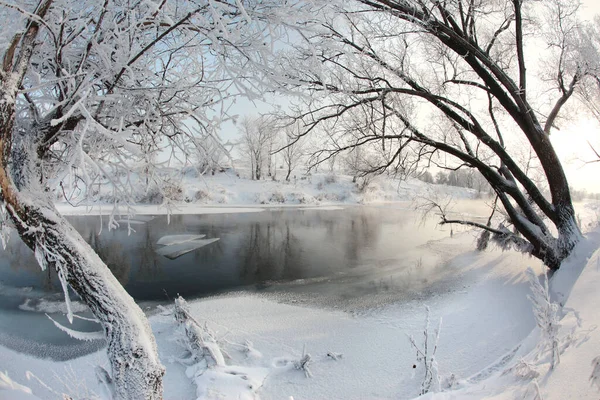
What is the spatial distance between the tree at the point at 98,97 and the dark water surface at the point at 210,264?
10.9 ft

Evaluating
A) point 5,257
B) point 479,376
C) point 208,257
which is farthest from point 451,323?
point 5,257

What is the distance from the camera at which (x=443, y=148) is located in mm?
6816

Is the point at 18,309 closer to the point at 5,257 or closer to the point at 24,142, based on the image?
the point at 5,257

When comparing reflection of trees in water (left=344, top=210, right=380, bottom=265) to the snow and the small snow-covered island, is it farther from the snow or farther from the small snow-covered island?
the snow

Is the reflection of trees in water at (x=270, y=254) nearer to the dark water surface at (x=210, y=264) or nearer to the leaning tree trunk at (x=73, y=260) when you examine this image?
the dark water surface at (x=210, y=264)

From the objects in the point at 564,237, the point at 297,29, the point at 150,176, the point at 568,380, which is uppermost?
the point at 297,29

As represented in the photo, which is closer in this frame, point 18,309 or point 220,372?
point 220,372

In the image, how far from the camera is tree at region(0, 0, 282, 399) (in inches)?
75.6

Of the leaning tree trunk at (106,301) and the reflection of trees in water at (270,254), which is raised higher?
the leaning tree trunk at (106,301)

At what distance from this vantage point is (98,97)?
186cm

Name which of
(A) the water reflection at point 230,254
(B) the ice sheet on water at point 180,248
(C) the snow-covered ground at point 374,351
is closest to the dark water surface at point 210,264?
(A) the water reflection at point 230,254

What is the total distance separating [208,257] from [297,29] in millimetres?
9626

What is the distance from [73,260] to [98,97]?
3.41 ft

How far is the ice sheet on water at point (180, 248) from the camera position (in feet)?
35.5
